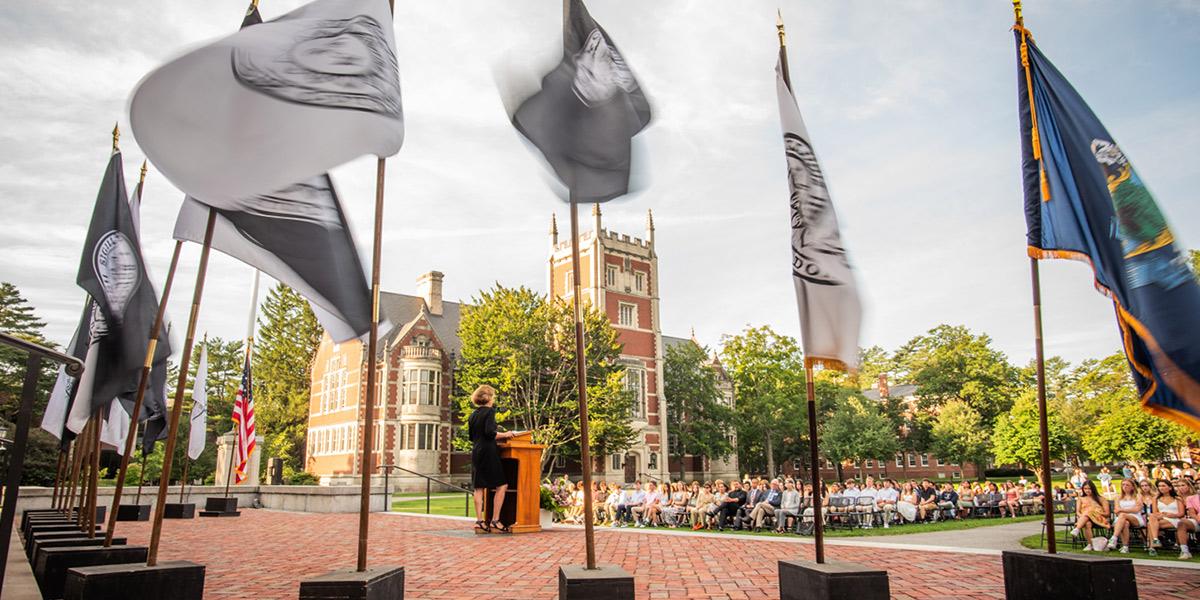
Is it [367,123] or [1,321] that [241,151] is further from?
[1,321]

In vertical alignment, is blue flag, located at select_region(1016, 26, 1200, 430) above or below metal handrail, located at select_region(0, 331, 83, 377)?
above

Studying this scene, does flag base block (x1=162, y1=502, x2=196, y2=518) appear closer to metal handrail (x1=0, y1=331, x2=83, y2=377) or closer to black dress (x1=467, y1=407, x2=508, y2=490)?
black dress (x1=467, y1=407, x2=508, y2=490)

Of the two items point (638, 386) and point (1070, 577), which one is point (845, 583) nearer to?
point (1070, 577)

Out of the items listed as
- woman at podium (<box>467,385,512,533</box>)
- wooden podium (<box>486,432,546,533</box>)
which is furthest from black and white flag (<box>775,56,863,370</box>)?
wooden podium (<box>486,432,546,533</box>)

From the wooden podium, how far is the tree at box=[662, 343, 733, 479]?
46.3 metres

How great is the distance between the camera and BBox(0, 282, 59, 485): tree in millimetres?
33156

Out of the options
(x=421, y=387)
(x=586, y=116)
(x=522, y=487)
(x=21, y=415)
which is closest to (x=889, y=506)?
(x=522, y=487)

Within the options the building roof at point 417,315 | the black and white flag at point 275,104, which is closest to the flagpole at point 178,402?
the black and white flag at point 275,104

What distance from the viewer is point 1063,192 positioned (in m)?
6.16

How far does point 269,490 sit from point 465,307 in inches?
957

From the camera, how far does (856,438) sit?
53.1 meters

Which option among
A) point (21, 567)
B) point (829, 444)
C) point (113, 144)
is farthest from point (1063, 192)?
point (829, 444)

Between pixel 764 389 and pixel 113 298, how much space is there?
5751 cm

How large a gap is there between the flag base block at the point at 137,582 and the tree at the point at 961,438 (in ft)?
194
